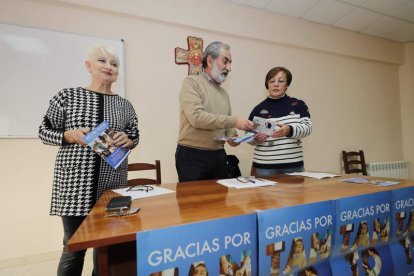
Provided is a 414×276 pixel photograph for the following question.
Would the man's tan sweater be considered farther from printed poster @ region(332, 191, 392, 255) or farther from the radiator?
the radiator

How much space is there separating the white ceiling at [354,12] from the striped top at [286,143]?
5.18 feet

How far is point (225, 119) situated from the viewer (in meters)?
1.29

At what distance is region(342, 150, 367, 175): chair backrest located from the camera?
327 centimetres

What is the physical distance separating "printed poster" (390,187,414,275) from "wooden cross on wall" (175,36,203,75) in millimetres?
1914

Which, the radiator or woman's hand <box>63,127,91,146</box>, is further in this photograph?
the radiator

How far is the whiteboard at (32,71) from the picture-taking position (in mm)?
1849

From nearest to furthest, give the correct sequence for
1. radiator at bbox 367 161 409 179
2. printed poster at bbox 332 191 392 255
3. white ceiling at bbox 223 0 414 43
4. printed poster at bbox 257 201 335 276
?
1. printed poster at bbox 257 201 335 276
2. printed poster at bbox 332 191 392 255
3. white ceiling at bbox 223 0 414 43
4. radiator at bbox 367 161 409 179

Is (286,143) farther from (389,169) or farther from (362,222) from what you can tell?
(389,169)

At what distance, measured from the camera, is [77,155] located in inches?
40.5

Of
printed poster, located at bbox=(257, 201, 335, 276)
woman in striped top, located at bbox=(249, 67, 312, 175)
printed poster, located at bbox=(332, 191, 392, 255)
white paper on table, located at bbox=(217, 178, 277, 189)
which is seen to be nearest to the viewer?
printed poster, located at bbox=(257, 201, 335, 276)

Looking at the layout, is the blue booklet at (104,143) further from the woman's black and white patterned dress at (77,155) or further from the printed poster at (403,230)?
the printed poster at (403,230)

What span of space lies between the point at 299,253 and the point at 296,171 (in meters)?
0.88

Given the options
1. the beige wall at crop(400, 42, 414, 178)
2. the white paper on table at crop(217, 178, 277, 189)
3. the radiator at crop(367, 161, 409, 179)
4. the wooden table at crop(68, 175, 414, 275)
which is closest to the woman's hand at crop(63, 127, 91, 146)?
the wooden table at crop(68, 175, 414, 275)

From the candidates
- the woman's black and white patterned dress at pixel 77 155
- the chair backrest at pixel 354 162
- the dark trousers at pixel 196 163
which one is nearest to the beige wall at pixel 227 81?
the chair backrest at pixel 354 162
